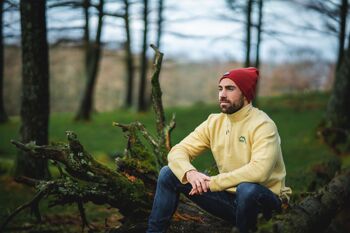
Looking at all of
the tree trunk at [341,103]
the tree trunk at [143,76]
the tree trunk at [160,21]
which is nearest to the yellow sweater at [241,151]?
the tree trunk at [341,103]

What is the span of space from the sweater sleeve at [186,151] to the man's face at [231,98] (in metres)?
0.37

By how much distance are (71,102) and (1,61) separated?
1180 inches

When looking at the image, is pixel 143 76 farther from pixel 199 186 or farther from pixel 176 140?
pixel 199 186

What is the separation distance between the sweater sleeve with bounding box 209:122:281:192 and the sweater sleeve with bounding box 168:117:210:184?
1.06 ft

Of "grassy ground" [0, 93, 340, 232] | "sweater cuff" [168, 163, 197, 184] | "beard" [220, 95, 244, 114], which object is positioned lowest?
"grassy ground" [0, 93, 340, 232]

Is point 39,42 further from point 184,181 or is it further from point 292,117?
point 292,117

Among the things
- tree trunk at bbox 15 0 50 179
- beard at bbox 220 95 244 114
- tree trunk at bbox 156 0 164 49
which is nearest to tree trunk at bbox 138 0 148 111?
tree trunk at bbox 156 0 164 49

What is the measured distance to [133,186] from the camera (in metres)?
4.31

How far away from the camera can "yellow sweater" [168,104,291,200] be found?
3.38m

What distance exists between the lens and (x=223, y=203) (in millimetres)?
3672

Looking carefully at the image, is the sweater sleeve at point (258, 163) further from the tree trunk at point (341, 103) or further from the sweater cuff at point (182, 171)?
the tree trunk at point (341, 103)

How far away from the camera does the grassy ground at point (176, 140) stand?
6785 millimetres

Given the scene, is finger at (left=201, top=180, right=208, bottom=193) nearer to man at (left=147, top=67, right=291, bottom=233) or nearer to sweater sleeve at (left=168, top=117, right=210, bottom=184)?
man at (left=147, top=67, right=291, bottom=233)

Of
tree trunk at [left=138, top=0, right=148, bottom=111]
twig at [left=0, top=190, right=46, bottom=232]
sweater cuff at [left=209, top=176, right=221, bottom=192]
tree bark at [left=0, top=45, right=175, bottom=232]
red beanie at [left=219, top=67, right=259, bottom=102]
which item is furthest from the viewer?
tree trunk at [left=138, top=0, right=148, bottom=111]
